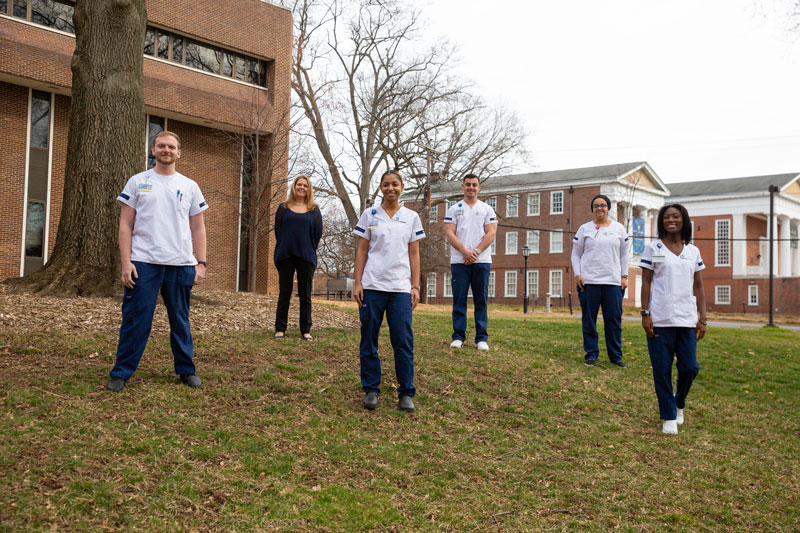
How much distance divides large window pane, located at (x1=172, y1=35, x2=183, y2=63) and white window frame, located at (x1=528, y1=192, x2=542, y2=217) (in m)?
37.5

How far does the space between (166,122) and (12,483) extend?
2279 cm

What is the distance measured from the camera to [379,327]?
585cm

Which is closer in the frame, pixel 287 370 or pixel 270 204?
pixel 287 370

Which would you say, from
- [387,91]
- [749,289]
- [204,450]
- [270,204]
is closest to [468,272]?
[204,450]

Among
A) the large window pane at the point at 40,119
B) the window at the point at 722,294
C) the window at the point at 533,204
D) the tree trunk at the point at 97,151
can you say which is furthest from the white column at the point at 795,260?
the tree trunk at the point at 97,151

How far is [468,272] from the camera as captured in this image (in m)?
8.63

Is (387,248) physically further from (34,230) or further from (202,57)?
(202,57)

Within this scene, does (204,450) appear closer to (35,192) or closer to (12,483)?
(12,483)

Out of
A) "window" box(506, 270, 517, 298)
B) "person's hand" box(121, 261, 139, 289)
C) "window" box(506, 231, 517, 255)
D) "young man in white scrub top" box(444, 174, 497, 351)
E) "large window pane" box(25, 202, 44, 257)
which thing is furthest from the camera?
"window" box(506, 231, 517, 255)

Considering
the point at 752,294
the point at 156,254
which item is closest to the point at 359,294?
the point at 156,254

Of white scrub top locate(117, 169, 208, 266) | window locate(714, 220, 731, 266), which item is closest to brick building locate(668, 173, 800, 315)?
→ window locate(714, 220, 731, 266)

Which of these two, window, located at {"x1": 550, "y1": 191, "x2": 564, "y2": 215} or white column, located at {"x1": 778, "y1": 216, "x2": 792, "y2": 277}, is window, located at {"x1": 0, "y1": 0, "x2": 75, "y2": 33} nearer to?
window, located at {"x1": 550, "y1": 191, "x2": 564, "y2": 215}

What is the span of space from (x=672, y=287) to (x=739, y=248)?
6259 centimetres

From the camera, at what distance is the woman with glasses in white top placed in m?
9.05
